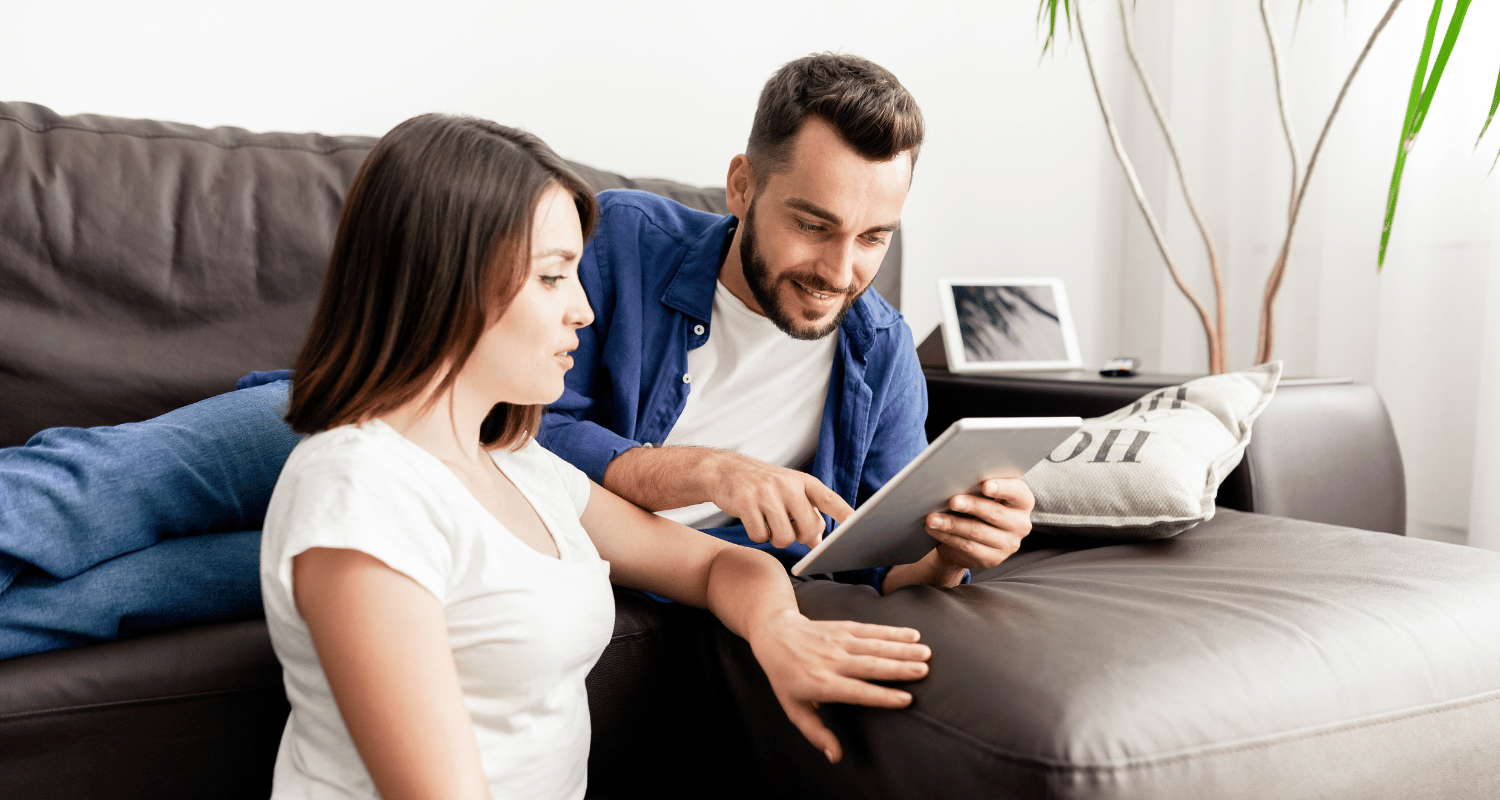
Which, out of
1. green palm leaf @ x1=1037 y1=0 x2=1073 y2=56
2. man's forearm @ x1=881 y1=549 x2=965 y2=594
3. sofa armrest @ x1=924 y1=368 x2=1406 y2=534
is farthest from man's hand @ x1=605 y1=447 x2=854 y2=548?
green palm leaf @ x1=1037 y1=0 x2=1073 y2=56

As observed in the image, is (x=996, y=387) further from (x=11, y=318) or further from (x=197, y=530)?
(x=11, y=318)

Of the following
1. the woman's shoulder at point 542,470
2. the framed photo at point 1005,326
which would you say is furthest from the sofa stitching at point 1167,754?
the framed photo at point 1005,326

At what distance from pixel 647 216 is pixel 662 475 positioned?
48cm

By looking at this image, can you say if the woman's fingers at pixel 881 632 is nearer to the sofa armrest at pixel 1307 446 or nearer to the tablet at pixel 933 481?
the tablet at pixel 933 481

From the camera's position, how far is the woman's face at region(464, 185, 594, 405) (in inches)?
29.4

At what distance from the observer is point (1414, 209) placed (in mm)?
2000

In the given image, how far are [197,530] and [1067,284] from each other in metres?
2.30

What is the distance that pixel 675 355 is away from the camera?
50.9 inches

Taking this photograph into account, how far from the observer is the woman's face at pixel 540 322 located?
75 cm

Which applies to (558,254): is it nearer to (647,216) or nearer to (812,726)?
(812,726)

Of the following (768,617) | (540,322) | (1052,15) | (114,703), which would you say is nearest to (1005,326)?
(1052,15)

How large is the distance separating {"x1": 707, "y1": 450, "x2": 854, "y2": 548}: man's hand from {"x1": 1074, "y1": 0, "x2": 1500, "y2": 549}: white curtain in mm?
1650

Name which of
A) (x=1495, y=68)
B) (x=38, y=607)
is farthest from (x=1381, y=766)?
(x=1495, y=68)

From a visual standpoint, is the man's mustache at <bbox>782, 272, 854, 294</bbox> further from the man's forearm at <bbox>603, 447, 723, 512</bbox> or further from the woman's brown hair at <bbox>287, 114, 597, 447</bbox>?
the woman's brown hair at <bbox>287, 114, 597, 447</bbox>
